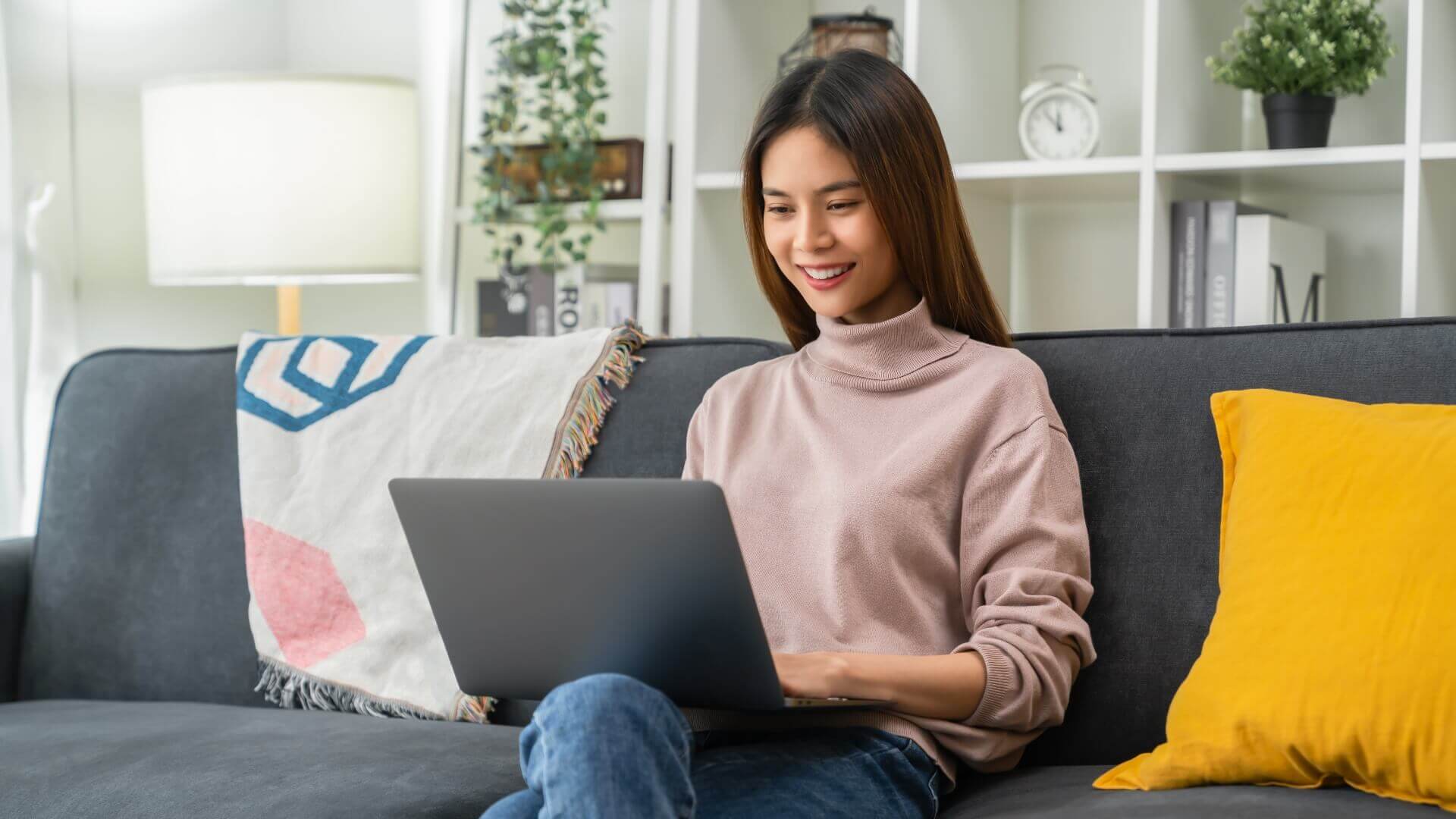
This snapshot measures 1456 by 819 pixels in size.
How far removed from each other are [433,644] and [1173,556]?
31.4 inches

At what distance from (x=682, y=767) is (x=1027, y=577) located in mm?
378

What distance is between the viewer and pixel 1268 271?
78.2 inches

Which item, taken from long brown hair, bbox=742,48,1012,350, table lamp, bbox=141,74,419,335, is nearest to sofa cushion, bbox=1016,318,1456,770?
long brown hair, bbox=742,48,1012,350

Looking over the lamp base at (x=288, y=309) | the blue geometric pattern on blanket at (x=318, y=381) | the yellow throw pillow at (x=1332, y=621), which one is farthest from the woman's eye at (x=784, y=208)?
the lamp base at (x=288, y=309)

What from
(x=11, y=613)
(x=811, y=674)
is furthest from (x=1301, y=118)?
(x=11, y=613)

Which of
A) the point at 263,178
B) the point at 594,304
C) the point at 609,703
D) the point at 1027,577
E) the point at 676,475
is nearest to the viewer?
the point at 609,703

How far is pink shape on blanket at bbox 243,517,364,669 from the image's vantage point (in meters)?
1.70

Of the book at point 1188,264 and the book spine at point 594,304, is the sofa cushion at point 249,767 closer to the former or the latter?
the book spine at point 594,304

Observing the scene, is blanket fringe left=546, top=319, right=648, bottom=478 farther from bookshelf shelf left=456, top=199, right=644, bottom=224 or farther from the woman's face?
bookshelf shelf left=456, top=199, right=644, bottom=224

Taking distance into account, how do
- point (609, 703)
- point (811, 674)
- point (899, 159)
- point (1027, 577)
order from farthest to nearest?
point (899, 159) < point (1027, 577) < point (811, 674) < point (609, 703)

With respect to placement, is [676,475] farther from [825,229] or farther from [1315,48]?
[1315,48]

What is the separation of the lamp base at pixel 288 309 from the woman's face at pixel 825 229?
129 centimetres

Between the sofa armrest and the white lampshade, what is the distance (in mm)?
670

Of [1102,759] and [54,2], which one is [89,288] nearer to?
[54,2]
